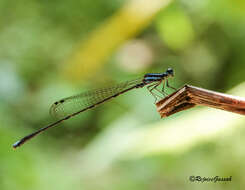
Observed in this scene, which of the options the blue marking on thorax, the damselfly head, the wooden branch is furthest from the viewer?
the blue marking on thorax

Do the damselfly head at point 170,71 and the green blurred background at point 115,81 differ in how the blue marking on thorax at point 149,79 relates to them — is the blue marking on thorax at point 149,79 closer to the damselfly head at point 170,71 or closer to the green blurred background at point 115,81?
the damselfly head at point 170,71

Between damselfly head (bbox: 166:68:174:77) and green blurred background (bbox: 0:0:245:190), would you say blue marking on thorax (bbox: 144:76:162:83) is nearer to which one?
damselfly head (bbox: 166:68:174:77)

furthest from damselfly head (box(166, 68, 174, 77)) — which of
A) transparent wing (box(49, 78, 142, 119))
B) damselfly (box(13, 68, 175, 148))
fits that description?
transparent wing (box(49, 78, 142, 119))

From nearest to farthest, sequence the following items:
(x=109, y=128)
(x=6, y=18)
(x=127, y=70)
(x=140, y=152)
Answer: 1. (x=140, y=152)
2. (x=109, y=128)
3. (x=127, y=70)
4. (x=6, y=18)

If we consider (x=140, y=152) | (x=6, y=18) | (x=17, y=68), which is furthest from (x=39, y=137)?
(x=6, y=18)

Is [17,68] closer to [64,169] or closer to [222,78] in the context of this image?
[64,169]

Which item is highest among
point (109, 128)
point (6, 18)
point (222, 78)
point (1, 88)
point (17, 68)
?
point (6, 18)
